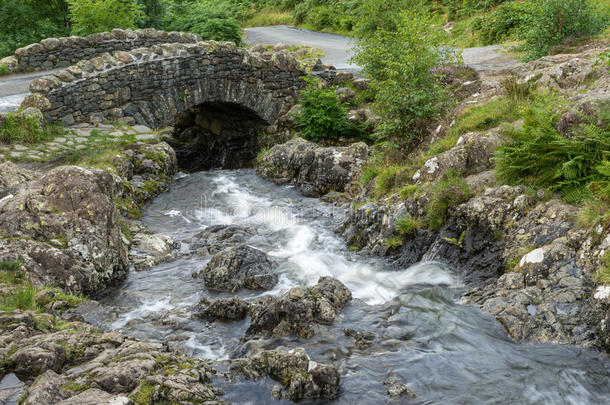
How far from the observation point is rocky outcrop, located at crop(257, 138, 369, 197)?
1391 centimetres

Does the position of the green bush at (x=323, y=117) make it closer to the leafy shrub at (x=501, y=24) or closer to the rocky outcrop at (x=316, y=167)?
the rocky outcrop at (x=316, y=167)

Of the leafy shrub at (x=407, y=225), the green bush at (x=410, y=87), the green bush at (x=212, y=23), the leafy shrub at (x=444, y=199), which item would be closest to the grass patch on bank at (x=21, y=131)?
the green bush at (x=410, y=87)

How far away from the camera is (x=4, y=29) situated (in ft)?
87.0

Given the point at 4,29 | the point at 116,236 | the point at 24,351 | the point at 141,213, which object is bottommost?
the point at 141,213

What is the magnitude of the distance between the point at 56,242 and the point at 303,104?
11.2m

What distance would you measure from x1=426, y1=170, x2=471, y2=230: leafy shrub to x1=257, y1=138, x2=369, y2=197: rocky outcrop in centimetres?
434

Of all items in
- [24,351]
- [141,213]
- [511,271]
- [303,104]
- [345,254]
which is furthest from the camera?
[303,104]

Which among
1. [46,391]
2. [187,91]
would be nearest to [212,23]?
[187,91]

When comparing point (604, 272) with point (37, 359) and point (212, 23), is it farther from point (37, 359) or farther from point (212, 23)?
point (212, 23)

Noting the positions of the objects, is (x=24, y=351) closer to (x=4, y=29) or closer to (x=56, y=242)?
(x=56, y=242)

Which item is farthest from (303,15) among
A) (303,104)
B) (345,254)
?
(345,254)

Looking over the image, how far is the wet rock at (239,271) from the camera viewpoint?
336 inches

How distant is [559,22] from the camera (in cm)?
1568

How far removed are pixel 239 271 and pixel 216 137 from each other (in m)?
13.8
